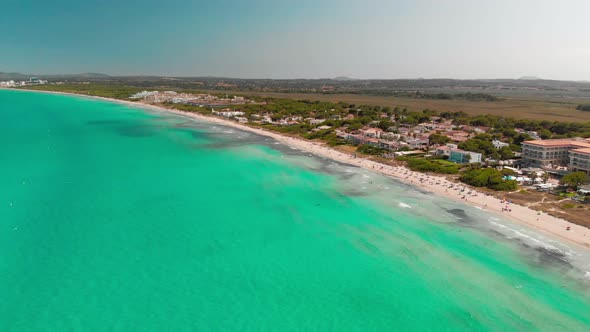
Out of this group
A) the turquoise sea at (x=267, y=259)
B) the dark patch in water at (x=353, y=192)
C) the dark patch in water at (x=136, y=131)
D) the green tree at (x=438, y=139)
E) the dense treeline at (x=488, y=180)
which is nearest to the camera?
the turquoise sea at (x=267, y=259)

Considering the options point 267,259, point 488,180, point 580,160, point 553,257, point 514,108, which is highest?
point 514,108

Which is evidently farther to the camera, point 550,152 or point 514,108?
point 514,108

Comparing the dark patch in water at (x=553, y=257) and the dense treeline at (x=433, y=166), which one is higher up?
the dense treeline at (x=433, y=166)

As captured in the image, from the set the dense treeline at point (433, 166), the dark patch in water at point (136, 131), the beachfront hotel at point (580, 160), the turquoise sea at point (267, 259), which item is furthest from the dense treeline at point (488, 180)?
the dark patch in water at point (136, 131)

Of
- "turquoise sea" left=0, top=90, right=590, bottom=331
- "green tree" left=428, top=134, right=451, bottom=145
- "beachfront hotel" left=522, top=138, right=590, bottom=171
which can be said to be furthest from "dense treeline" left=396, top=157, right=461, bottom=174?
"green tree" left=428, top=134, right=451, bottom=145

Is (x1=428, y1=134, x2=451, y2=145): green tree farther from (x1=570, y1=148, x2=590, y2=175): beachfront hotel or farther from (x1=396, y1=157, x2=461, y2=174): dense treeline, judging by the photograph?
(x1=570, y1=148, x2=590, y2=175): beachfront hotel

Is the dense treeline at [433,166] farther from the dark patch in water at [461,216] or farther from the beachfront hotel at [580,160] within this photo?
the dark patch in water at [461,216]

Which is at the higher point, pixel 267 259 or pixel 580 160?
pixel 580 160

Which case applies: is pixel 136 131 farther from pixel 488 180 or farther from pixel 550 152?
pixel 550 152

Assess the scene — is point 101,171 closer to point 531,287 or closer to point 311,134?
point 311,134

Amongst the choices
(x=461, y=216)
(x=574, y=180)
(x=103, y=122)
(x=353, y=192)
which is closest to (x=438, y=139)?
(x=574, y=180)
